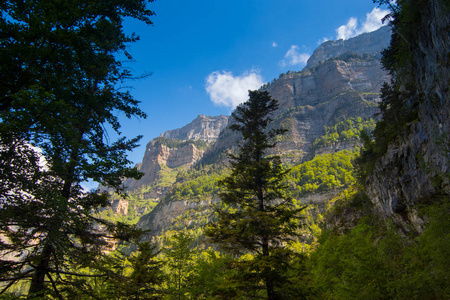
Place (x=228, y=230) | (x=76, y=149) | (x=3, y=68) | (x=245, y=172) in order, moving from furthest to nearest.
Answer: (x=245, y=172) → (x=228, y=230) → (x=76, y=149) → (x=3, y=68)

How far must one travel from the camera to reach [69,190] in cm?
601

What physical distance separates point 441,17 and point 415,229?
1565 cm

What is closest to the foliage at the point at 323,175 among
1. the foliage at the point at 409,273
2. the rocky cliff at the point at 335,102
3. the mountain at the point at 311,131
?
the mountain at the point at 311,131

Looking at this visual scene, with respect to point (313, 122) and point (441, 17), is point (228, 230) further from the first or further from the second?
point (313, 122)

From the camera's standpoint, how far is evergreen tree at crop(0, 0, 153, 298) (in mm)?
4000

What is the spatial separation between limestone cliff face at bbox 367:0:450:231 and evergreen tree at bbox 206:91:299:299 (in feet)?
A: 28.3

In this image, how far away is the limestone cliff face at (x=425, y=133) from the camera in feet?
37.7

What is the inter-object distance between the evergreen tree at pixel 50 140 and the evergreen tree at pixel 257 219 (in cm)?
452

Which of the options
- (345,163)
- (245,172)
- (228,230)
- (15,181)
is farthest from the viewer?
(345,163)

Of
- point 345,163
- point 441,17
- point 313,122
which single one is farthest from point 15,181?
point 313,122

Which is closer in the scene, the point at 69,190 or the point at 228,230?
the point at 69,190

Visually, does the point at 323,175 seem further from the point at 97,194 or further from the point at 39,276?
the point at 39,276

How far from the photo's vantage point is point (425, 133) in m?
15.2

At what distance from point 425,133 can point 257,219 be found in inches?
571
